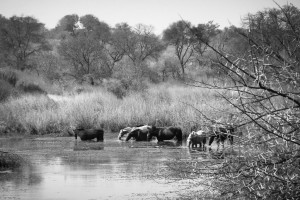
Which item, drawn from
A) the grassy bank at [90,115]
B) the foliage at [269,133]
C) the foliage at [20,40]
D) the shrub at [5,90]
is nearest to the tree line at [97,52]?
the foliage at [20,40]

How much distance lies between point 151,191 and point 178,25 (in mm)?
58735

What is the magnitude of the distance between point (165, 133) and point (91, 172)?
9.95 meters

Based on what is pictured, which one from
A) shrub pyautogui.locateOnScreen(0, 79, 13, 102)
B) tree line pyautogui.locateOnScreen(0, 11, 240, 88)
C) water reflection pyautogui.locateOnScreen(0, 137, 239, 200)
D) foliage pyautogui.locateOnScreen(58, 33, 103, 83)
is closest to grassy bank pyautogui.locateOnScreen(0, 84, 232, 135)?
shrub pyautogui.locateOnScreen(0, 79, 13, 102)

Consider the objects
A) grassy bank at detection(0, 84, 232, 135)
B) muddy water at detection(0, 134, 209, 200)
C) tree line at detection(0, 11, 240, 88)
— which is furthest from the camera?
tree line at detection(0, 11, 240, 88)

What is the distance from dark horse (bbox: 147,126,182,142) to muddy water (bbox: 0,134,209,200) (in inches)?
49.6

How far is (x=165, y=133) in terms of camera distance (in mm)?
24141

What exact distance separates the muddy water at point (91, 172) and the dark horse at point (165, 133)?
1.26 metres

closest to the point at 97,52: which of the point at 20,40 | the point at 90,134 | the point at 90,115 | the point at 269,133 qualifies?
the point at 20,40

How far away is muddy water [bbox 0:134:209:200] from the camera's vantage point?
11.3m

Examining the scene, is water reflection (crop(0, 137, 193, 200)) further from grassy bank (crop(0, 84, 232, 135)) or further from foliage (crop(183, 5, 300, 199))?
grassy bank (crop(0, 84, 232, 135))

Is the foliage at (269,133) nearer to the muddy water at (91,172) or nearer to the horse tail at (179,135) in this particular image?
the muddy water at (91,172)

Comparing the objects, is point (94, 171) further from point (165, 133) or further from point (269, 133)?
point (165, 133)

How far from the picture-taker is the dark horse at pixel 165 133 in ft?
79.0

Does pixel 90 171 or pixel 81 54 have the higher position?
pixel 81 54
